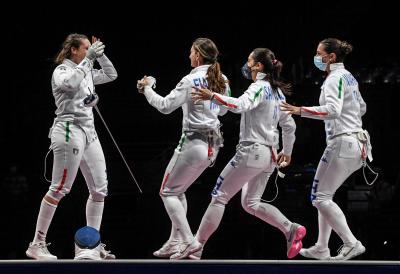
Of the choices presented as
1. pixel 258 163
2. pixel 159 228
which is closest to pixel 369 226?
pixel 159 228

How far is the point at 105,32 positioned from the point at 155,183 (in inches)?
85.9

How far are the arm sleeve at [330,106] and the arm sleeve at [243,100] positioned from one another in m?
0.27

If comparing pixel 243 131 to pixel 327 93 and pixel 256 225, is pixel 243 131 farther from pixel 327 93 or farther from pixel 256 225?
pixel 256 225

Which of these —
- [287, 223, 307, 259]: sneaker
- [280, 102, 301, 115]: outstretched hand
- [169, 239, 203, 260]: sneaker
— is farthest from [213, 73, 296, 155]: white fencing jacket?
[169, 239, 203, 260]: sneaker

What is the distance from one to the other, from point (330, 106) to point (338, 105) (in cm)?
5

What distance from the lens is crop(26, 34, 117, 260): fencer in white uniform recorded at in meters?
4.33

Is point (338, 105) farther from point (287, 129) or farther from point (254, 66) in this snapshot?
point (254, 66)

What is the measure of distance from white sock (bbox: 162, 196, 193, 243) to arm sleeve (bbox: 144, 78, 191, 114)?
52cm

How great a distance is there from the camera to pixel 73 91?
172 inches

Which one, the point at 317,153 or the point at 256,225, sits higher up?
the point at 317,153

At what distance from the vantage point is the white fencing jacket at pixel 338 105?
4348mm

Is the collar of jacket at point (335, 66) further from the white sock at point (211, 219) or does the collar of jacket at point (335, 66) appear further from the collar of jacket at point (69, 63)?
the collar of jacket at point (69, 63)
